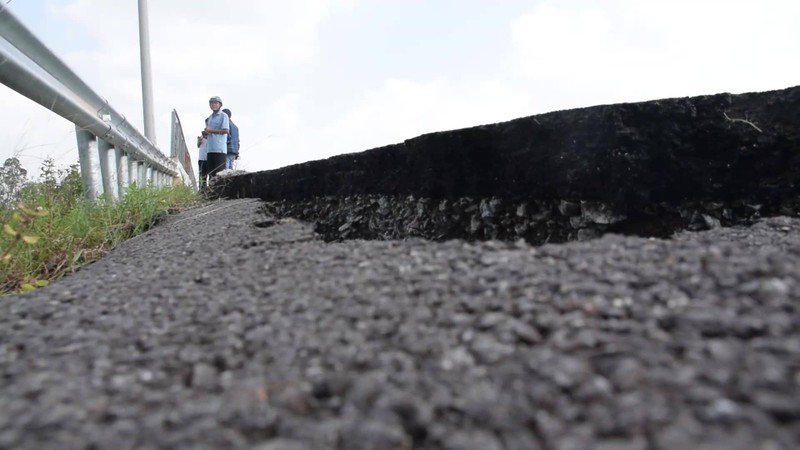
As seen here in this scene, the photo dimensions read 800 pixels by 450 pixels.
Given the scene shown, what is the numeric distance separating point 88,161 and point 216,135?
13.9 feet

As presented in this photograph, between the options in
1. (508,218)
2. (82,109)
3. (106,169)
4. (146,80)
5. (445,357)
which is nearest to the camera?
(445,357)

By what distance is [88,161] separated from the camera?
4.57 metres

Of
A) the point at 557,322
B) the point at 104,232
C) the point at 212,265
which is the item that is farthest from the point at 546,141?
the point at 104,232

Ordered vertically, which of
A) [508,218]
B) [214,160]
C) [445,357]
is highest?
[214,160]

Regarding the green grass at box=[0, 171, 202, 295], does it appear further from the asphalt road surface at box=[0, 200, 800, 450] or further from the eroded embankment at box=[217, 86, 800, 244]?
the eroded embankment at box=[217, 86, 800, 244]

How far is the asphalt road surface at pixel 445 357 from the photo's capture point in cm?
87

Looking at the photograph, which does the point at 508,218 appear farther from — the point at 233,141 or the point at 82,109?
the point at 233,141

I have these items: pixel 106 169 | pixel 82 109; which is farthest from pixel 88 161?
pixel 82 109

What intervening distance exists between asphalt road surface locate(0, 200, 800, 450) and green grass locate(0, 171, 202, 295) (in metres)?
1.58

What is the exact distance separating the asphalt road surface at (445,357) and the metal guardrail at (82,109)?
2032 mm

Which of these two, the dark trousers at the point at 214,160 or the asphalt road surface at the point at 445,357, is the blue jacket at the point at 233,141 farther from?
the asphalt road surface at the point at 445,357

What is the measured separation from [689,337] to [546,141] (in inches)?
75.2

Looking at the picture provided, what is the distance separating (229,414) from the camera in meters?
0.97

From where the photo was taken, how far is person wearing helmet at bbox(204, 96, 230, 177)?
8.60 m
